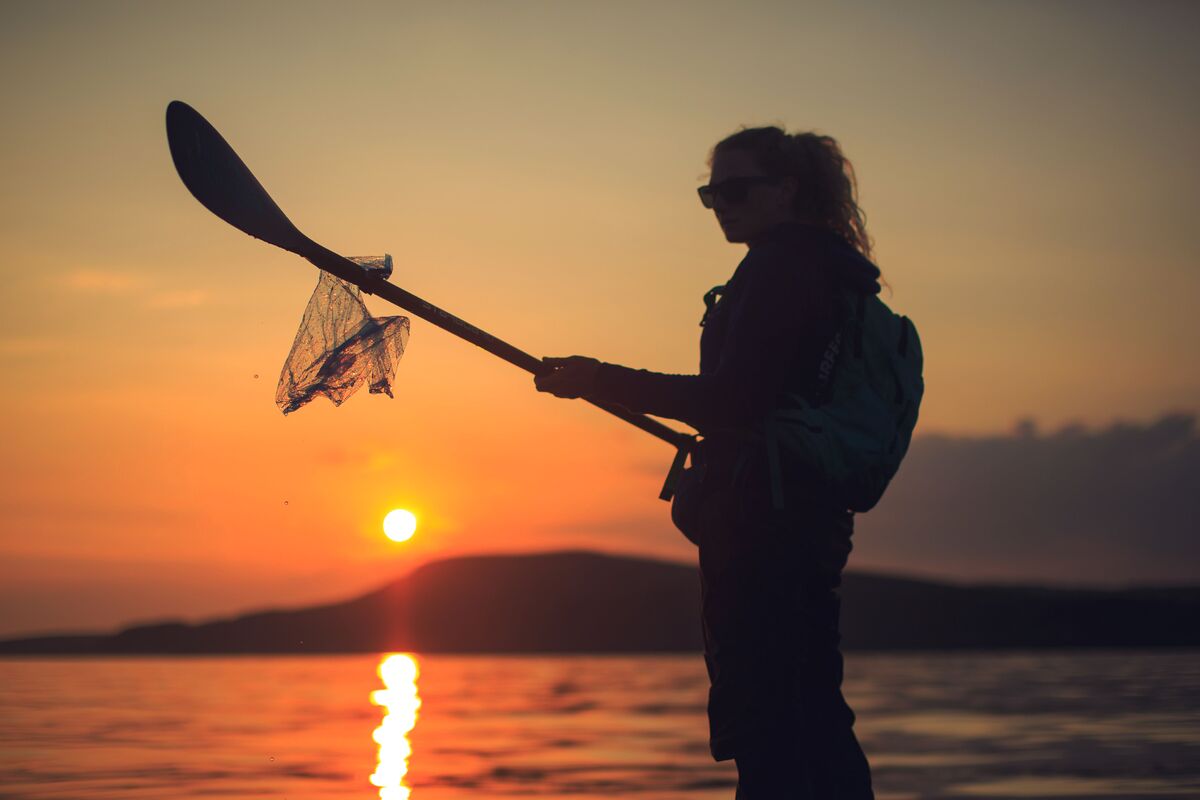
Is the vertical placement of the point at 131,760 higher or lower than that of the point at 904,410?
lower

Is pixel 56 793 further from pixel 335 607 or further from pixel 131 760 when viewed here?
pixel 335 607

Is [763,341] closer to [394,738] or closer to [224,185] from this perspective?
[224,185]

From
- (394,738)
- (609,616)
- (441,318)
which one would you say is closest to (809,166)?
(441,318)

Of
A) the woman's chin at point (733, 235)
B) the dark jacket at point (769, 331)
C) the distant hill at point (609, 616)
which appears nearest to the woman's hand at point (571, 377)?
the dark jacket at point (769, 331)

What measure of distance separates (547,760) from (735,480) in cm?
571

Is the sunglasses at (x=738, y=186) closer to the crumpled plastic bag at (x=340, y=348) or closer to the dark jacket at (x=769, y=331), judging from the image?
the dark jacket at (x=769, y=331)

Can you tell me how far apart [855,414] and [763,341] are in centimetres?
30

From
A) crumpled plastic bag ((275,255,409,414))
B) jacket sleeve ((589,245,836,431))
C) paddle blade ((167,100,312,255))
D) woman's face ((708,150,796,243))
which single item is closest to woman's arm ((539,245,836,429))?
jacket sleeve ((589,245,836,431))

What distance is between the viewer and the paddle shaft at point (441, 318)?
3871 mm

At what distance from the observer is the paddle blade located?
13.5ft

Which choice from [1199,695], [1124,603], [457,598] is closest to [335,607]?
[457,598]

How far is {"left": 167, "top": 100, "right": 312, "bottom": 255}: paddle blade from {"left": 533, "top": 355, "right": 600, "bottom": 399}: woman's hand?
1.08 metres

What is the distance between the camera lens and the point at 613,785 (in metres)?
Result: 7.18

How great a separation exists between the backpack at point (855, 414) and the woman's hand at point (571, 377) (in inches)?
20.6
